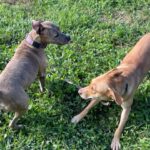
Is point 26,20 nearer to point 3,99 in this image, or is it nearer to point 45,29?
point 45,29

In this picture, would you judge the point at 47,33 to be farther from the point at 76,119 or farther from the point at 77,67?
the point at 76,119

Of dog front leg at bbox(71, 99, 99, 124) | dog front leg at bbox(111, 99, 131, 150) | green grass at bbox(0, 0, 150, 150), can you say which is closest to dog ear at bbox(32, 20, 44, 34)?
green grass at bbox(0, 0, 150, 150)

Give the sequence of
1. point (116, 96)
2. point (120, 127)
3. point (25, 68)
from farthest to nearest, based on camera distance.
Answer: point (25, 68), point (120, 127), point (116, 96)

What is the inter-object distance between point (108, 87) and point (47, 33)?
1462 mm

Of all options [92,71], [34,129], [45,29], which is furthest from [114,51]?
[34,129]

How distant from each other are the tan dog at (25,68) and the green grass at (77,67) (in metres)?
0.32

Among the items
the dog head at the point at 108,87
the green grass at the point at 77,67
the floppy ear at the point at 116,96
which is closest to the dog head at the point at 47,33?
the green grass at the point at 77,67

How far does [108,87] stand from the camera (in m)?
5.52

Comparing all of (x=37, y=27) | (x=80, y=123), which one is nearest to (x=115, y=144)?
(x=80, y=123)

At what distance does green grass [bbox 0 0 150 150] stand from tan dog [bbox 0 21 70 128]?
0.32 metres

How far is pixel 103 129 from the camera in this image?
6.10 metres

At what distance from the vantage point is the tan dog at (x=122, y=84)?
18.3ft

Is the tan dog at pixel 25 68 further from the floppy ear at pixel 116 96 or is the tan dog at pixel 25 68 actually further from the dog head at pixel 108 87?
the floppy ear at pixel 116 96

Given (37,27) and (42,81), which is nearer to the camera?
(37,27)
